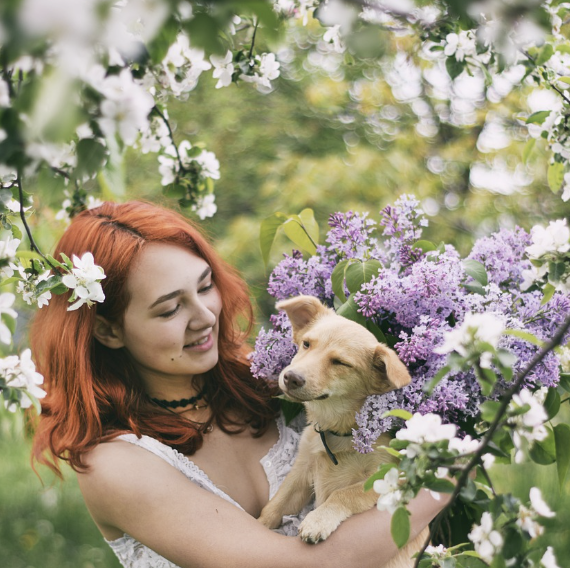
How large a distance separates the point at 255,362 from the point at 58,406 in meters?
0.68

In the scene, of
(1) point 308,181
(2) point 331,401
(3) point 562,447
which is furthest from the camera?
(1) point 308,181

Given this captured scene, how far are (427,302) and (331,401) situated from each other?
441 mm

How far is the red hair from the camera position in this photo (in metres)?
2.00

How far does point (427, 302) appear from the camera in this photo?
160 centimetres

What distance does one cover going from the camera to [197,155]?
2127 millimetres

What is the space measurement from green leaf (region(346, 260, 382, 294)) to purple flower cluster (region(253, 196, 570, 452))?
0.9 inches

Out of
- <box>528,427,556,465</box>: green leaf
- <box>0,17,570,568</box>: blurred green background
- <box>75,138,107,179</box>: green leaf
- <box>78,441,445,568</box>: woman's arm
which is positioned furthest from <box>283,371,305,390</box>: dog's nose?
<box>0,17,570,568</box>: blurred green background

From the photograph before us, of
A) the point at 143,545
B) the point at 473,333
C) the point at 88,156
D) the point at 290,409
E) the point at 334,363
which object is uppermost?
the point at 88,156

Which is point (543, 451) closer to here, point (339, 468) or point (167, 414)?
point (339, 468)

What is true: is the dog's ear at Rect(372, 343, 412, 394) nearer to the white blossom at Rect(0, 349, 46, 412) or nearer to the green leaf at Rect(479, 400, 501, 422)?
the green leaf at Rect(479, 400, 501, 422)

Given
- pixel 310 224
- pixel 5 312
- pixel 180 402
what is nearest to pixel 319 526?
pixel 180 402

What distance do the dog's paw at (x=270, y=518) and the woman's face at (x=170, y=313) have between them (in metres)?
0.48

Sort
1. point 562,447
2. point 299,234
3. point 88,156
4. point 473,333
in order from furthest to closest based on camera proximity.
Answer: point 299,234
point 562,447
point 473,333
point 88,156

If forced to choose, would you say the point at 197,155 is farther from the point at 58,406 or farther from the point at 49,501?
the point at 49,501
